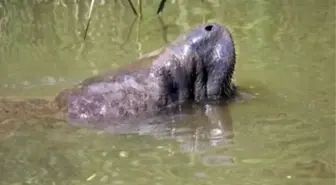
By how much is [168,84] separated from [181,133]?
298mm

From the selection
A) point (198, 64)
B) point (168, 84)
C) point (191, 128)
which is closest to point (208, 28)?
point (198, 64)

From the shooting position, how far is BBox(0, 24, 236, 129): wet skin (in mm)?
4652

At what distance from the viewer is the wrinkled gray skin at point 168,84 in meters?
4.65

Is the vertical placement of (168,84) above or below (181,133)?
above

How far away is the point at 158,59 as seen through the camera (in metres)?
4.80

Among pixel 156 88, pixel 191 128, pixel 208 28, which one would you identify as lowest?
pixel 191 128

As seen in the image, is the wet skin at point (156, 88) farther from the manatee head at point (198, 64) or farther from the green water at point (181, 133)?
the green water at point (181, 133)

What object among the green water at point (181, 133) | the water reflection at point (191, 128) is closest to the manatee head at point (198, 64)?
the water reflection at point (191, 128)

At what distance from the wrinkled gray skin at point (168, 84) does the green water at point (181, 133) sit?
16 centimetres

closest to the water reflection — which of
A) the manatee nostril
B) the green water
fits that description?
the green water

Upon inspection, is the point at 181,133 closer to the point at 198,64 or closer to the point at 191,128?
the point at 191,128

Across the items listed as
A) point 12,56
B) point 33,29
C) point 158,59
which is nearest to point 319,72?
point 158,59

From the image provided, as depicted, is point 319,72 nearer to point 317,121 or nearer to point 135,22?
point 317,121

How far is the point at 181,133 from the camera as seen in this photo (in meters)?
4.64
